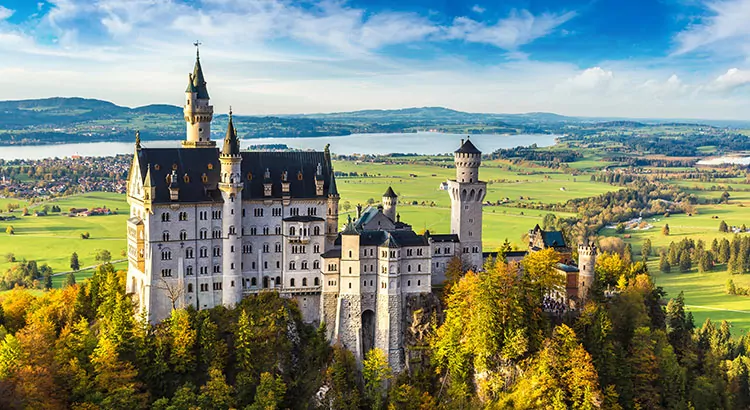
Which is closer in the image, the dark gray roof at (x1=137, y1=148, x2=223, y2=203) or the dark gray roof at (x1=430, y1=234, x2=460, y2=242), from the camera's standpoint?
the dark gray roof at (x1=137, y1=148, x2=223, y2=203)

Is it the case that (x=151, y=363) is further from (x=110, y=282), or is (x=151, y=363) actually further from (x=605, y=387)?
(x=605, y=387)

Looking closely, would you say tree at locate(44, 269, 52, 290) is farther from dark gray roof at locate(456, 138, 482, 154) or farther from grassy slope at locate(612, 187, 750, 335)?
grassy slope at locate(612, 187, 750, 335)

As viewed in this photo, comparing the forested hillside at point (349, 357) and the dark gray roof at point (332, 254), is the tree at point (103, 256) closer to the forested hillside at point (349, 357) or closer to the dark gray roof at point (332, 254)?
the forested hillside at point (349, 357)

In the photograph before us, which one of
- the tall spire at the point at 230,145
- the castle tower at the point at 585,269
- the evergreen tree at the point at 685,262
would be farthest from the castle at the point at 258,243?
the evergreen tree at the point at 685,262

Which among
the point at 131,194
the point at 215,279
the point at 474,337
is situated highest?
the point at 131,194

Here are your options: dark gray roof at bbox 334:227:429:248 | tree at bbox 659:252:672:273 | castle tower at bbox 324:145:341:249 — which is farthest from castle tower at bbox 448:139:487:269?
tree at bbox 659:252:672:273

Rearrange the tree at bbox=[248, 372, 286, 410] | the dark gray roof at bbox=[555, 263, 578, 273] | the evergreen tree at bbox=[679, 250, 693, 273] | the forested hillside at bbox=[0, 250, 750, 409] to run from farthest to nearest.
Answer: the evergreen tree at bbox=[679, 250, 693, 273] → the dark gray roof at bbox=[555, 263, 578, 273] → the tree at bbox=[248, 372, 286, 410] → the forested hillside at bbox=[0, 250, 750, 409]

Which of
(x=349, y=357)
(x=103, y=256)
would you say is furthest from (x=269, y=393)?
(x=103, y=256)

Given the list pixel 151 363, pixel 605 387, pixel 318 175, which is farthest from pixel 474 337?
pixel 151 363

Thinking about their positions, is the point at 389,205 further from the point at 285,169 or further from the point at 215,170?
the point at 215,170
